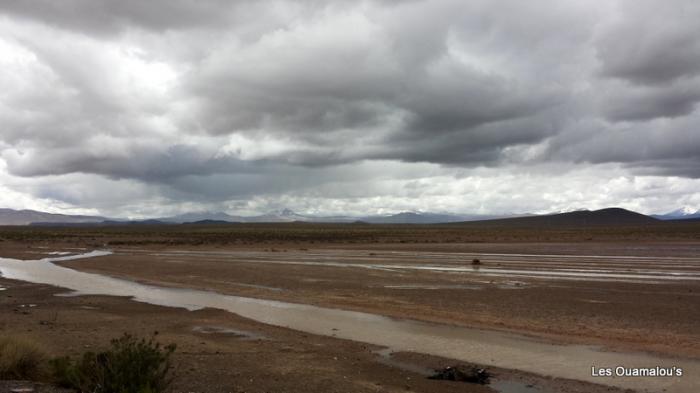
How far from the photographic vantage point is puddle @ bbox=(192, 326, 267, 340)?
1503 centimetres

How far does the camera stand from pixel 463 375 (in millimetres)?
10977

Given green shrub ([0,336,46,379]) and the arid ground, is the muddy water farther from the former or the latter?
green shrub ([0,336,46,379])

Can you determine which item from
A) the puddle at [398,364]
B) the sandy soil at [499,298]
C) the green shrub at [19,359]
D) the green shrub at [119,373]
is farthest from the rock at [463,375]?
the green shrub at [19,359]

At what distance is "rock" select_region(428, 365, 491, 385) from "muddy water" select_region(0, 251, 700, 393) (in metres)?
1.18

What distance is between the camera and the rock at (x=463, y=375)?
10844 mm

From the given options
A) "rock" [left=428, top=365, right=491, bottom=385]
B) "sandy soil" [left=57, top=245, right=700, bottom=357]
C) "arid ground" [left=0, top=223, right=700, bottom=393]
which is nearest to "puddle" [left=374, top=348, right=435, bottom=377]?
"arid ground" [left=0, top=223, right=700, bottom=393]

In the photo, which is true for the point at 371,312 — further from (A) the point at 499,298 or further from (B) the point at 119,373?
(B) the point at 119,373

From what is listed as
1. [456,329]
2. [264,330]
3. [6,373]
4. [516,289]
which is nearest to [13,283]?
[264,330]

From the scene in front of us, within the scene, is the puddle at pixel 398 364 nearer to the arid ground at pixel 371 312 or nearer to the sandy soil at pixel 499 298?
the arid ground at pixel 371 312

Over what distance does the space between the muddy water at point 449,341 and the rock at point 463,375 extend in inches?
46.4

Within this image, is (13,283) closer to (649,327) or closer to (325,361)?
(325,361)

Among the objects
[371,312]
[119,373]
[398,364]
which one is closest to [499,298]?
[371,312]

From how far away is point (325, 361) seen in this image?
39.7 ft

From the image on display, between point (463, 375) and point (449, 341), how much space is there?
13.0 ft
